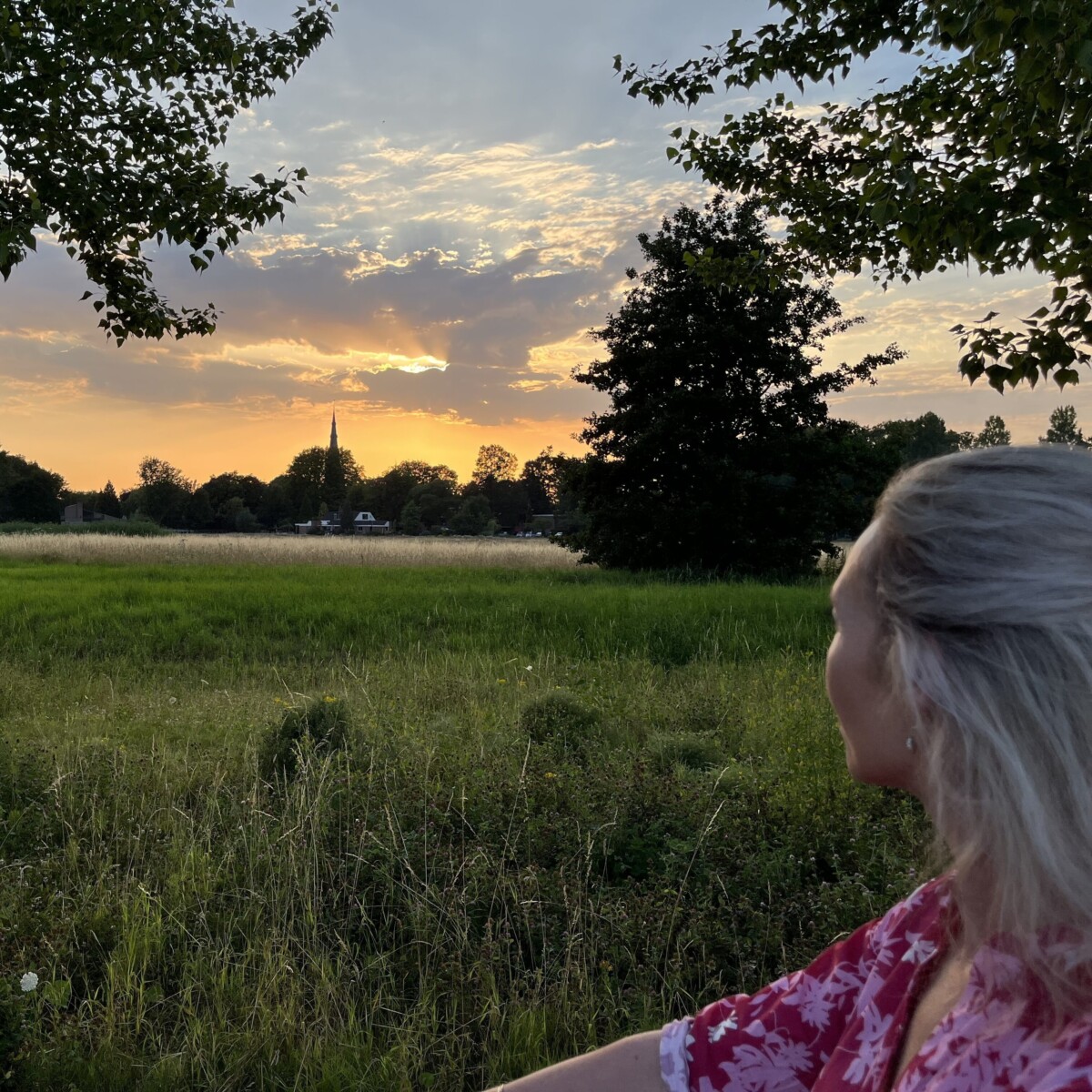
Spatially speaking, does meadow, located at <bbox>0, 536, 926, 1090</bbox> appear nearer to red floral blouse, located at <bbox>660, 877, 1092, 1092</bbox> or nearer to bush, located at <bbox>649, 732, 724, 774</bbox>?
bush, located at <bbox>649, 732, 724, 774</bbox>

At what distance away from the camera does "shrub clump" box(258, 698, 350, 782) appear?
512 centimetres

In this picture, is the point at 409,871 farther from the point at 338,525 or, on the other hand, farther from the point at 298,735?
the point at 338,525

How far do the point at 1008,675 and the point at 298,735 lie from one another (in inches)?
192

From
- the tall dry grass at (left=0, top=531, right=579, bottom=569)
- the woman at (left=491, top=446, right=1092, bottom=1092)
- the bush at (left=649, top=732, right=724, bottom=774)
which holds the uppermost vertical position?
the woman at (left=491, top=446, right=1092, bottom=1092)

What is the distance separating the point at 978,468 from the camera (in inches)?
41.5

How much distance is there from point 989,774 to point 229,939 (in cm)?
308

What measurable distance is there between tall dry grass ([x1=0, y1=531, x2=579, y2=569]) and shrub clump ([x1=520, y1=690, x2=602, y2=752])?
16.0m

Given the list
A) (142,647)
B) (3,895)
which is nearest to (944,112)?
(3,895)

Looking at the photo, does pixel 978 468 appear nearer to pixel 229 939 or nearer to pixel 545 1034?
pixel 545 1034

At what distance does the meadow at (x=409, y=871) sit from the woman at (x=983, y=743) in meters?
2.06

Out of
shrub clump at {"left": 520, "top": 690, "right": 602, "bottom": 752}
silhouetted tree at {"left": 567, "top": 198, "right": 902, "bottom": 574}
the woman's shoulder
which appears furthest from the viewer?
silhouetted tree at {"left": 567, "top": 198, "right": 902, "bottom": 574}

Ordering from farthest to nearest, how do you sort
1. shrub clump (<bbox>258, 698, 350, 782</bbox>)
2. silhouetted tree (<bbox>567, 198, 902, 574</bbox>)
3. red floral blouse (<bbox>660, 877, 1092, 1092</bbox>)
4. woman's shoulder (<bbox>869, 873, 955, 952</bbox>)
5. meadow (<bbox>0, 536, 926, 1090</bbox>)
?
silhouetted tree (<bbox>567, 198, 902, 574</bbox>) < shrub clump (<bbox>258, 698, 350, 782</bbox>) < meadow (<bbox>0, 536, 926, 1090</bbox>) < woman's shoulder (<bbox>869, 873, 955, 952</bbox>) < red floral blouse (<bbox>660, 877, 1092, 1092</bbox>)

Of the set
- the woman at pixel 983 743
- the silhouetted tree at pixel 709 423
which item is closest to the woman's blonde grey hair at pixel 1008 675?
the woman at pixel 983 743

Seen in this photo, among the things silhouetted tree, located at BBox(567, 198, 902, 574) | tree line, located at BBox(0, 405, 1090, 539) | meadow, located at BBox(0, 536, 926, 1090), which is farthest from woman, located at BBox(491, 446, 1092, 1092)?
tree line, located at BBox(0, 405, 1090, 539)
